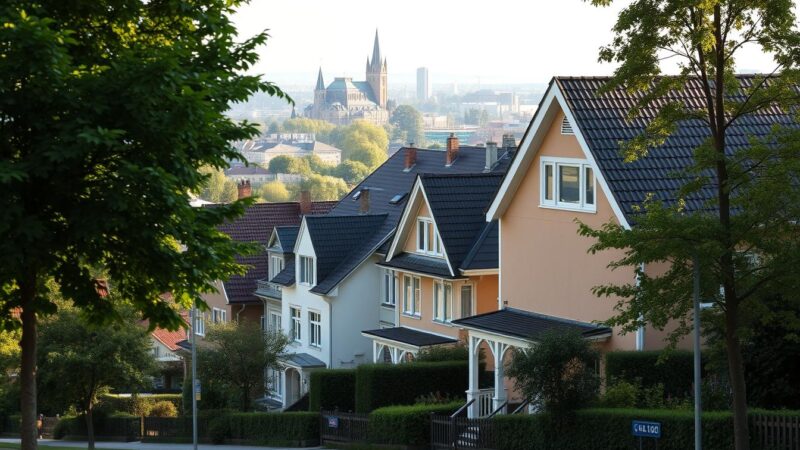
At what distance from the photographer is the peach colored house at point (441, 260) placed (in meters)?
43.2

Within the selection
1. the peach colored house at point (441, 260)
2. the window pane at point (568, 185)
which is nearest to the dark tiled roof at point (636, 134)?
the window pane at point (568, 185)

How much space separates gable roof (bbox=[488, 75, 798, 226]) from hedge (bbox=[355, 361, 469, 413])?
25.8 ft

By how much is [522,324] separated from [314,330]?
2063 cm

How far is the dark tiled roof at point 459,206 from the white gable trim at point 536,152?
18.5 ft

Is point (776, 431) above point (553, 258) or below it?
below

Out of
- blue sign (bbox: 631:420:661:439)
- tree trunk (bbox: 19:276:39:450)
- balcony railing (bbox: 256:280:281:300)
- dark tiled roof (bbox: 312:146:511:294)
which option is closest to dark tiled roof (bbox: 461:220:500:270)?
dark tiled roof (bbox: 312:146:511:294)

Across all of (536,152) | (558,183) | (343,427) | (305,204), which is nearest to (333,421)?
(343,427)

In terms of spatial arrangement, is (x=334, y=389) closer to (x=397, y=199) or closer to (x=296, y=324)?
(x=296, y=324)

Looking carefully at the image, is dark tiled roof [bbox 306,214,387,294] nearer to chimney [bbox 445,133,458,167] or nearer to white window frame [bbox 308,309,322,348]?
white window frame [bbox 308,309,322,348]

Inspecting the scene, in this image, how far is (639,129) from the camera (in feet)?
107

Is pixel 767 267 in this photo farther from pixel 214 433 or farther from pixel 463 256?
pixel 214 433

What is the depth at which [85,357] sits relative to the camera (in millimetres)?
49312

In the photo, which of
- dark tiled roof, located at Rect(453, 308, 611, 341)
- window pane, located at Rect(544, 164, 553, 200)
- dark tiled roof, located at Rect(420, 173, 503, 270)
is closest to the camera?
dark tiled roof, located at Rect(453, 308, 611, 341)

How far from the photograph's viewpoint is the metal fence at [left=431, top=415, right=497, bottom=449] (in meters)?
31.0
